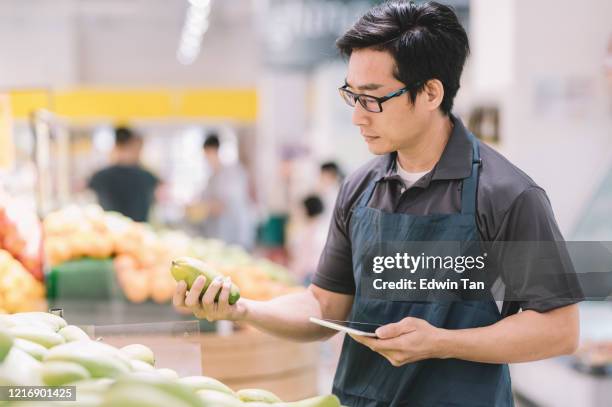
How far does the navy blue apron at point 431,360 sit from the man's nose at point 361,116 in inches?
8.9

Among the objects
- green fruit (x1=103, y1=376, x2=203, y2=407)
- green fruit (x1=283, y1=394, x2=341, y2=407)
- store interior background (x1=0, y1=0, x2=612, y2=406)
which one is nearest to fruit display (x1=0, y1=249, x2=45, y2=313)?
store interior background (x1=0, y1=0, x2=612, y2=406)

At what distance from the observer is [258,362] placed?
3.85m

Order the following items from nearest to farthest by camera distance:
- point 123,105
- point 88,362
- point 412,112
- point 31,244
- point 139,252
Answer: point 88,362 < point 412,112 < point 31,244 < point 139,252 < point 123,105

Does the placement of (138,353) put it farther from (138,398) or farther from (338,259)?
(338,259)

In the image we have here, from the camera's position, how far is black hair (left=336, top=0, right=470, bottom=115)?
1843 mm

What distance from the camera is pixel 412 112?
1.90 m

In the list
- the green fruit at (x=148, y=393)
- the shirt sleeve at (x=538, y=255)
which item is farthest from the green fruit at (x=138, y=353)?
the shirt sleeve at (x=538, y=255)

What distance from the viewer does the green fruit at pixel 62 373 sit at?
126 centimetres

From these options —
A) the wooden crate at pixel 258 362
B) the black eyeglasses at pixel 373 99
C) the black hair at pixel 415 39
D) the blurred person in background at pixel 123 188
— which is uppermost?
the black hair at pixel 415 39

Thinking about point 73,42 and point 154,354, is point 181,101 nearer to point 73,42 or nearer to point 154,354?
point 73,42

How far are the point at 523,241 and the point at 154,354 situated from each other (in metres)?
0.85

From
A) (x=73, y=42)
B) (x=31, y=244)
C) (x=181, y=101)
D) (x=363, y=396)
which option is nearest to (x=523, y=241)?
(x=363, y=396)

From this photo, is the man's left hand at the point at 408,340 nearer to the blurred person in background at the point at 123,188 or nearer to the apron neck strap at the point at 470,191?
the apron neck strap at the point at 470,191

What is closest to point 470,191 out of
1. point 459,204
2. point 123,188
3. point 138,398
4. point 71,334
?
point 459,204
